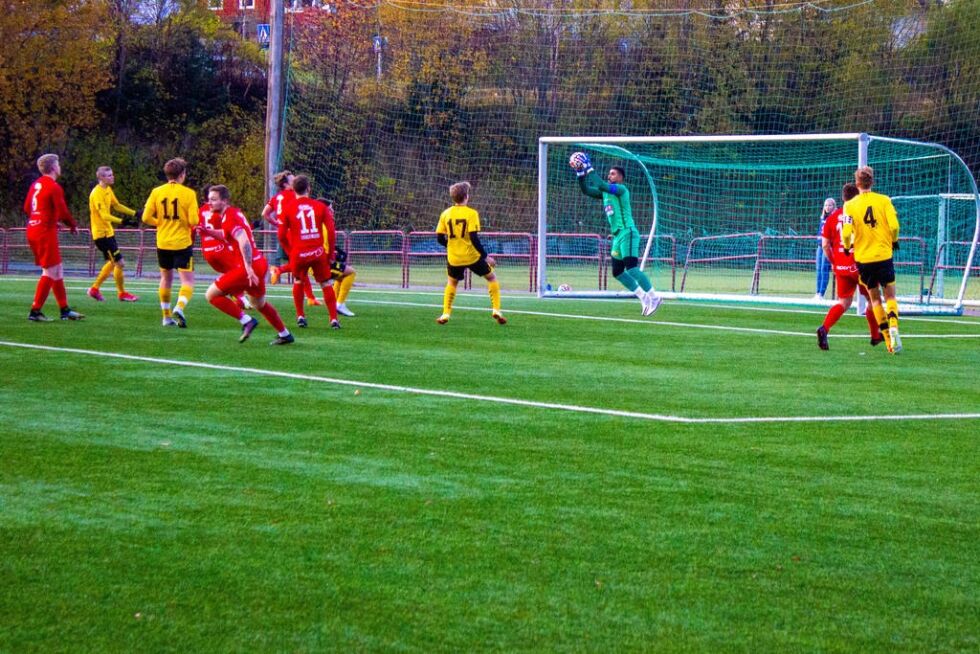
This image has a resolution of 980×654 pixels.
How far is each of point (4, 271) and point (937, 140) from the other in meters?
22.9

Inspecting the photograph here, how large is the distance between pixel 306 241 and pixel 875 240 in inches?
255

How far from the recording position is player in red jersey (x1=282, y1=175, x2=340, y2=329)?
14945 mm

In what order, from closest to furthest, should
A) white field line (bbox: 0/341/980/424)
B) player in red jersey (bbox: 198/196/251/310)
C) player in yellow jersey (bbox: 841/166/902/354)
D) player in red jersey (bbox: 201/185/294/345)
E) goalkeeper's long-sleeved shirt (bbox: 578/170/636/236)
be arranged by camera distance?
white field line (bbox: 0/341/980/424) → player in red jersey (bbox: 201/185/294/345) → player in yellow jersey (bbox: 841/166/902/354) → player in red jersey (bbox: 198/196/251/310) → goalkeeper's long-sleeved shirt (bbox: 578/170/636/236)

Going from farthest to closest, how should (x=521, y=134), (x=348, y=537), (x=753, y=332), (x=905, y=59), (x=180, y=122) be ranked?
(x=180, y=122) → (x=521, y=134) → (x=905, y=59) → (x=753, y=332) → (x=348, y=537)

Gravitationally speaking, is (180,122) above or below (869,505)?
above

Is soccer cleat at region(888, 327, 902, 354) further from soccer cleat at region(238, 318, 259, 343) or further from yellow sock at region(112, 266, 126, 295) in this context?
yellow sock at region(112, 266, 126, 295)

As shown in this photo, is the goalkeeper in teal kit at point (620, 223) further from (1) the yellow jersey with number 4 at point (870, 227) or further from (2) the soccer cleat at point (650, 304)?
(1) the yellow jersey with number 4 at point (870, 227)

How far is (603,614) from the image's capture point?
4.34 metres

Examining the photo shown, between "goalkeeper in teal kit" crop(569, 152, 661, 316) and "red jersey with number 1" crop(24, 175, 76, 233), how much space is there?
6.78 meters

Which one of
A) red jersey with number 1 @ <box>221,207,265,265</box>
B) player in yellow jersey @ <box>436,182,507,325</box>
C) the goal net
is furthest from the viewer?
the goal net

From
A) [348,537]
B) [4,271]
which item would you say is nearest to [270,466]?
[348,537]

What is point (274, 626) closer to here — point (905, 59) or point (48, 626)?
point (48, 626)

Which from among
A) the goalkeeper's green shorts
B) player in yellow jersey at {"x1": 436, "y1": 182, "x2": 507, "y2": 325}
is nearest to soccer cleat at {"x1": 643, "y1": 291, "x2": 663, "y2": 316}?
the goalkeeper's green shorts

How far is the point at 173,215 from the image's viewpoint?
15141 millimetres
